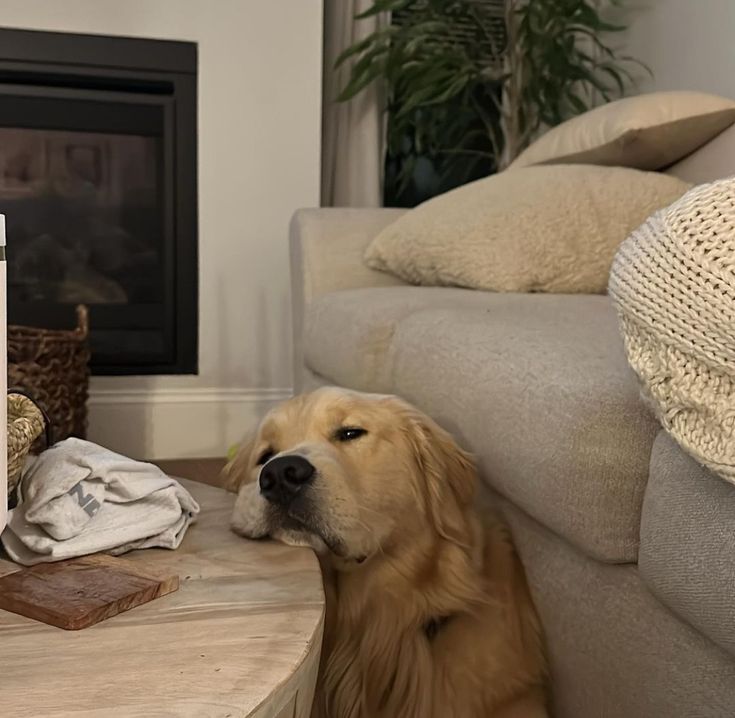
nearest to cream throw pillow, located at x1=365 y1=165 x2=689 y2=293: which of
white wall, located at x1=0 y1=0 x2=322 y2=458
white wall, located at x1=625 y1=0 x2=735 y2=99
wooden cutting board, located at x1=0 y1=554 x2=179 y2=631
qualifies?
white wall, located at x1=625 y1=0 x2=735 y2=99

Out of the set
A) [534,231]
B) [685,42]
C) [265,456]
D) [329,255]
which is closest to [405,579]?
[265,456]

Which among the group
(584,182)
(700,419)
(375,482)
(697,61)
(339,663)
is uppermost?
(697,61)

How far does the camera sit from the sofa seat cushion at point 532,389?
84 centimetres

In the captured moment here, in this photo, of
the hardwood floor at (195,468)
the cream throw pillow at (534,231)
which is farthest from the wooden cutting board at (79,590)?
the hardwood floor at (195,468)

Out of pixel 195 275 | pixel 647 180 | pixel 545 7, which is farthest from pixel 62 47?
pixel 647 180

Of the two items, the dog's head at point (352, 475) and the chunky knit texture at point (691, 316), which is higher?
the chunky knit texture at point (691, 316)

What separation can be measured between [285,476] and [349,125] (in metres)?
2.02

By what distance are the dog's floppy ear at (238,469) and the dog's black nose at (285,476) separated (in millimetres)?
184

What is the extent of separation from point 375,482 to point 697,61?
1.88m

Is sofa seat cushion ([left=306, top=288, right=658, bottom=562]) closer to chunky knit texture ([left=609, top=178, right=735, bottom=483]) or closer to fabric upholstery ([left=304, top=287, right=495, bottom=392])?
fabric upholstery ([left=304, top=287, right=495, bottom=392])

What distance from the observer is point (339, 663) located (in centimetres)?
103

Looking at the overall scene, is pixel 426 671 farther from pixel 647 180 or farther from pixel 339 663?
pixel 647 180

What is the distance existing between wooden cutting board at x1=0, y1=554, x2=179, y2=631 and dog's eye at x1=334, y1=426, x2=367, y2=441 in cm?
38

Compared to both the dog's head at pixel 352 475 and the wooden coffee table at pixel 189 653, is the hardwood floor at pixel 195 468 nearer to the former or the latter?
the dog's head at pixel 352 475
